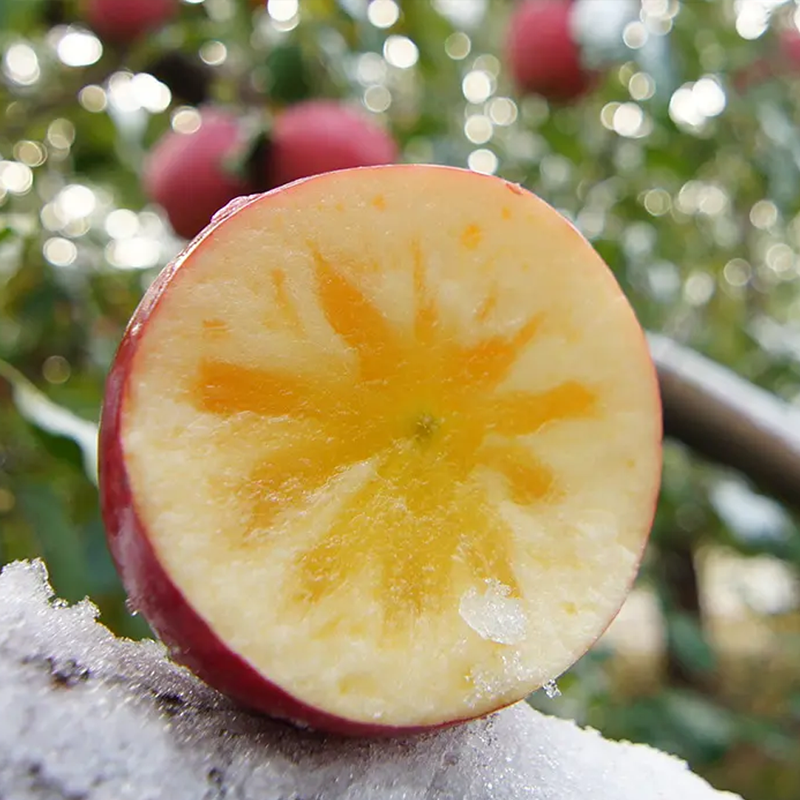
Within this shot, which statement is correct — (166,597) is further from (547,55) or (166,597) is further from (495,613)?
(547,55)

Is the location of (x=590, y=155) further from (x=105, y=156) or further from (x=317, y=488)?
(x=317, y=488)

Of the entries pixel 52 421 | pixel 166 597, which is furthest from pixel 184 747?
pixel 52 421

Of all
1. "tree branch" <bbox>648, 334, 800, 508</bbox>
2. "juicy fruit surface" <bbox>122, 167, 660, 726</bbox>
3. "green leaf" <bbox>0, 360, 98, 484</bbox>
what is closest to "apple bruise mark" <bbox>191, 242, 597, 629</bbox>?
"juicy fruit surface" <bbox>122, 167, 660, 726</bbox>

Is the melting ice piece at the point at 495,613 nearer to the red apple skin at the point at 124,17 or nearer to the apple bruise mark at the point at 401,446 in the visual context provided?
the apple bruise mark at the point at 401,446

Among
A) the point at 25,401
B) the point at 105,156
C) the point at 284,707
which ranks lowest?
the point at 105,156

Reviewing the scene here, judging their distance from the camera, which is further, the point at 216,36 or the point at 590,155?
the point at 590,155

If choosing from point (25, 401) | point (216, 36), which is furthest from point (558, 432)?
point (216, 36)

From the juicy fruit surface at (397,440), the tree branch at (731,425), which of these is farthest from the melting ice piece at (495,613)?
the tree branch at (731,425)
